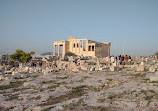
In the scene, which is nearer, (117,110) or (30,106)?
(117,110)

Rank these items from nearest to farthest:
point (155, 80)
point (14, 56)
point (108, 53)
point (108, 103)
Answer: point (108, 103) → point (155, 80) → point (14, 56) → point (108, 53)

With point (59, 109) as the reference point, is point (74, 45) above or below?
above

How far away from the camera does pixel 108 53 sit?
186 feet

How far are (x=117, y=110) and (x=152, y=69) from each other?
1012 cm

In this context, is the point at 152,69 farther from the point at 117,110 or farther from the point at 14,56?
the point at 14,56

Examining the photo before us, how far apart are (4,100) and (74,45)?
2067 inches

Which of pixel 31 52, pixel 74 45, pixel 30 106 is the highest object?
pixel 74 45

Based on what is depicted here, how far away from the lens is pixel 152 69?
12.9 meters

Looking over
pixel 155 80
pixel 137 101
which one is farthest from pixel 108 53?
pixel 137 101

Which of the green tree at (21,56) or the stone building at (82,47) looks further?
the stone building at (82,47)

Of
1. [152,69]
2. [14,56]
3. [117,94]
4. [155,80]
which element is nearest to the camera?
[117,94]

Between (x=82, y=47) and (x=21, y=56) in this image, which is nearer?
(x=21, y=56)

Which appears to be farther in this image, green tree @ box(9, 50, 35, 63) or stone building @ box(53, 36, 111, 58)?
stone building @ box(53, 36, 111, 58)

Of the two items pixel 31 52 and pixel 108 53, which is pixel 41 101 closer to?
pixel 31 52
